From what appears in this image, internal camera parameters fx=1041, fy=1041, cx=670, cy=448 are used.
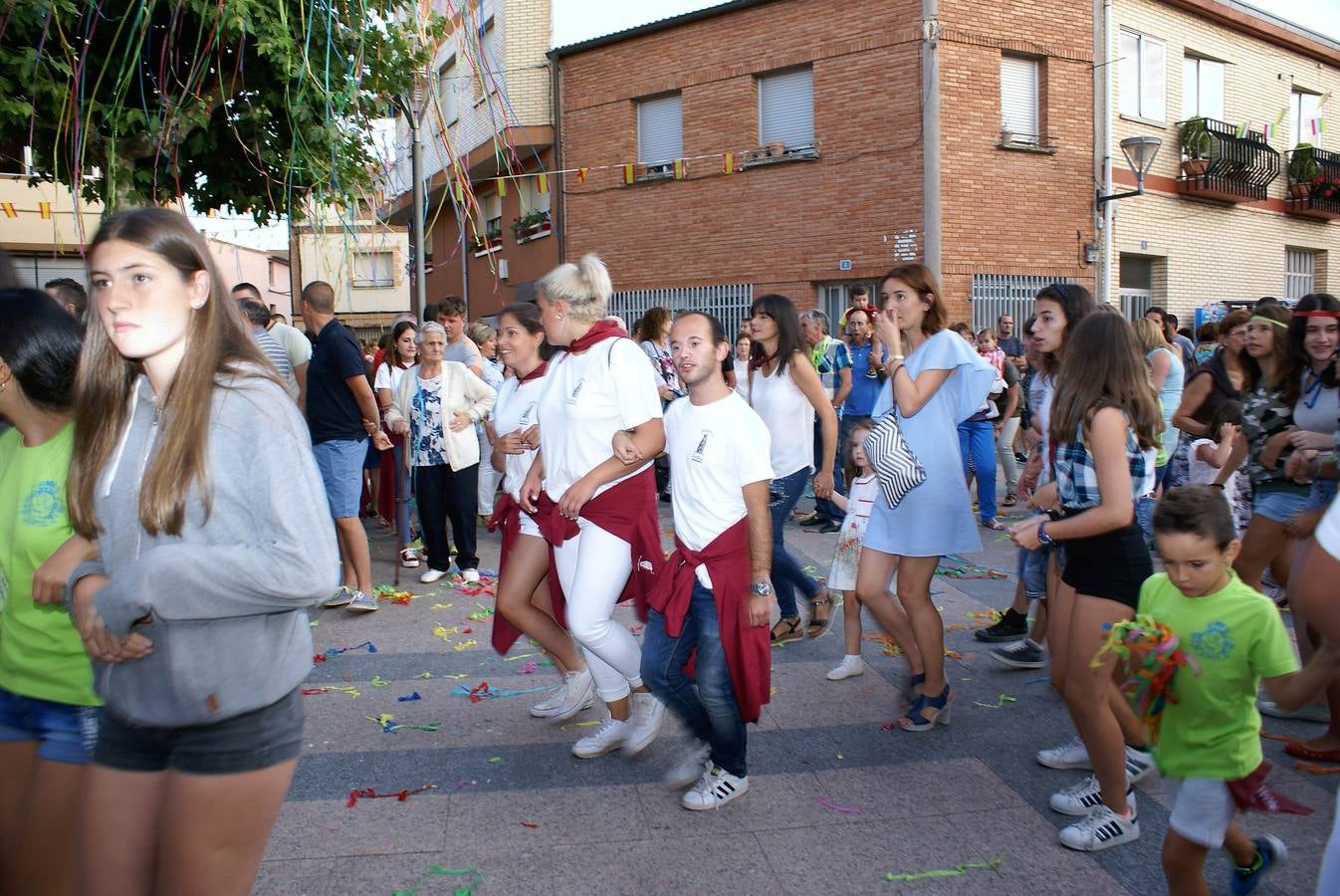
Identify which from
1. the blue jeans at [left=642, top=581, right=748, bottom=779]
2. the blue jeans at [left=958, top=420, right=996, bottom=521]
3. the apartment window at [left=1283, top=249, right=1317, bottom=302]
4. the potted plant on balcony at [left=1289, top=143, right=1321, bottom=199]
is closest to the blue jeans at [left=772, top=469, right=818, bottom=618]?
the blue jeans at [left=642, top=581, right=748, bottom=779]

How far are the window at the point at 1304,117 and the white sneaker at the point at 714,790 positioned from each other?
21814 millimetres

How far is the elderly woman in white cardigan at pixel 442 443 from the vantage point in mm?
7332

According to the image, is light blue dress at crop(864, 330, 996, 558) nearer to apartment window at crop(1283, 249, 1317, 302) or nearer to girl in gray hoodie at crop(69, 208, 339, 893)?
girl in gray hoodie at crop(69, 208, 339, 893)

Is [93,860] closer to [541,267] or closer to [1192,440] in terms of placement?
[1192,440]

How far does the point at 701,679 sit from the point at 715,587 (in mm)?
330

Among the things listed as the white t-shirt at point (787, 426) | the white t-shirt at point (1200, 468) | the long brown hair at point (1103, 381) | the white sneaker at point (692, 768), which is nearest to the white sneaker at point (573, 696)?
the white sneaker at point (692, 768)

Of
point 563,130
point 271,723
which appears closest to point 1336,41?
point 563,130

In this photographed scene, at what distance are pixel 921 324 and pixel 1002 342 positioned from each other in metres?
9.88

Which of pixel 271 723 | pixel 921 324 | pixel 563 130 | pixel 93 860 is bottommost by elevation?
pixel 93 860

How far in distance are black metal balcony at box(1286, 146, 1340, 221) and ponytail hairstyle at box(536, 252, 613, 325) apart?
20804mm

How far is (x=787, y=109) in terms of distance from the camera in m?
17.0

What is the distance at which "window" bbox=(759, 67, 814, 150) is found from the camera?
16.8 metres

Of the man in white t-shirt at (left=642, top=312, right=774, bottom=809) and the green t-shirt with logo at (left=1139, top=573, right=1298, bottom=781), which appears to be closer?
the green t-shirt with logo at (left=1139, top=573, right=1298, bottom=781)

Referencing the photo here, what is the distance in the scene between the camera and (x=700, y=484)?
385 centimetres
